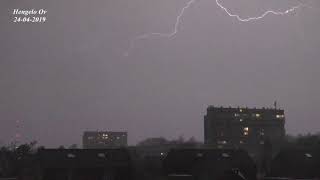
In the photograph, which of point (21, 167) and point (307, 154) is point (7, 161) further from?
point (307, 154)

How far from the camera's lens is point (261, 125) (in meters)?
162

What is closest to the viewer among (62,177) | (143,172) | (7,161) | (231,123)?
(62,177)

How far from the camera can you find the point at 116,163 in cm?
5369

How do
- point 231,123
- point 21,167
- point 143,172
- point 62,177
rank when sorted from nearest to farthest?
point 62,177, point 143,172, point 21,167, point 231,123

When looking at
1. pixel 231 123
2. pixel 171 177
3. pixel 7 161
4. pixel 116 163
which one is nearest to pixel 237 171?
pixel 171 177

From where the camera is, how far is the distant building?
6196 inches

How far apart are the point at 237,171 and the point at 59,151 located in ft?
57.1

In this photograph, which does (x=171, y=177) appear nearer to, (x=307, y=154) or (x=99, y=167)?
(x=99, y=167)

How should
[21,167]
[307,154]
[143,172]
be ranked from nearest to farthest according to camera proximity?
[307,154]
[143,172]
[21,167]

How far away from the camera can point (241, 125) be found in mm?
161625

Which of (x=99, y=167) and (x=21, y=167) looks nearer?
(x=99, y=167)

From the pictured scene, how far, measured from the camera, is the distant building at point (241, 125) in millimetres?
A: 157375

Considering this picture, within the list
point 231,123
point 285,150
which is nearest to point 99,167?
point 285,150

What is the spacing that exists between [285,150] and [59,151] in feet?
78.1
